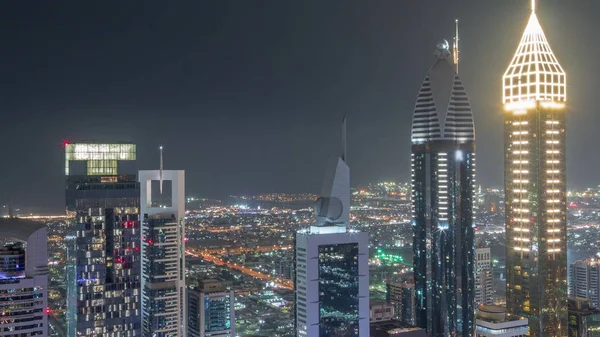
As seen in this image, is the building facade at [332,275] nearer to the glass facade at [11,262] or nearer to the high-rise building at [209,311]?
the high-rise building at [209,311]

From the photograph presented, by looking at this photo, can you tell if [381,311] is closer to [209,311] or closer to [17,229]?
[209,311]

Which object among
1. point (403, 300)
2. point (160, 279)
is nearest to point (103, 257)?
point (160, 279)

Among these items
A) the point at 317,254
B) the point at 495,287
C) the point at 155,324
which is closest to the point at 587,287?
the point at 495,287

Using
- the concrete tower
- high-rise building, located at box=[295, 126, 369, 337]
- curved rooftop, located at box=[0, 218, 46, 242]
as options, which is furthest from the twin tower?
curved rooftop, located at box=[0, 218, 46, 242]

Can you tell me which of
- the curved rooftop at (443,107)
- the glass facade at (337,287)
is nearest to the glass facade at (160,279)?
the glass facade at (337,287)

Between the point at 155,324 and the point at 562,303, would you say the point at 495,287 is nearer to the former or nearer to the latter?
the point at 562,303

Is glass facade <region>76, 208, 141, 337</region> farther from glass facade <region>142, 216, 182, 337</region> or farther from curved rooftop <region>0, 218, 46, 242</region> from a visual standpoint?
glass facade <region>142, 216, 182, 337</region>
